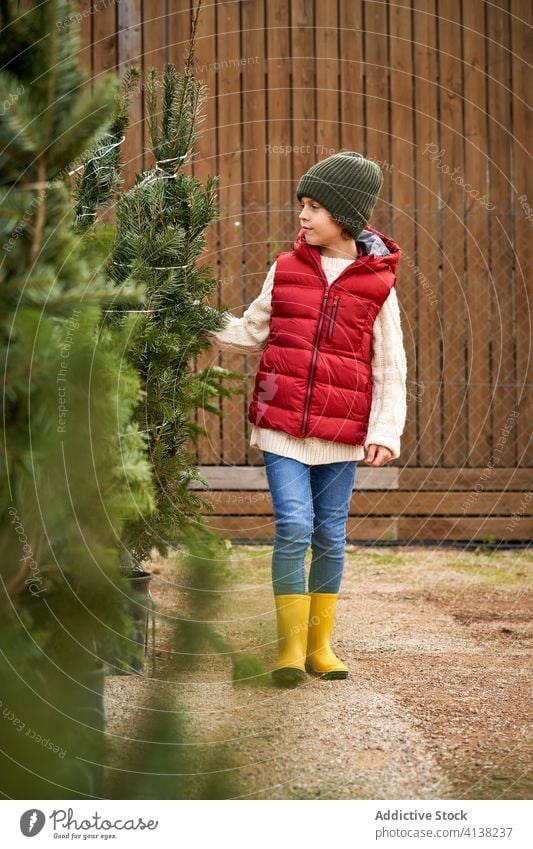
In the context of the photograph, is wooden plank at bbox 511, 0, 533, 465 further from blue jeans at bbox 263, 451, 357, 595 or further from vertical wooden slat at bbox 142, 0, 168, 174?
blue jeans at bbox 263, 451, 357, 595

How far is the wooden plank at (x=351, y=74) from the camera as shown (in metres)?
5.31

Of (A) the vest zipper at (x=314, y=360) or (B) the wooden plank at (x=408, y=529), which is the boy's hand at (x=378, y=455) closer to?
(A) the vest zipper at (x=314, y=360)

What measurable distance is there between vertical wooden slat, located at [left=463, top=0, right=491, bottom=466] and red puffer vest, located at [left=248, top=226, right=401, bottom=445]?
282 cm

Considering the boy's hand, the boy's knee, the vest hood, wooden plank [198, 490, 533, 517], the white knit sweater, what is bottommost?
wooden plank [198, 490, 533, 517]

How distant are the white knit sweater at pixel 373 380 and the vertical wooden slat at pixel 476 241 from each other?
108 inches

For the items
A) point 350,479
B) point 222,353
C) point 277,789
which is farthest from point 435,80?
point 277,789

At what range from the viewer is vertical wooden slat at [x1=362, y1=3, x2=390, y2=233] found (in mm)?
5328

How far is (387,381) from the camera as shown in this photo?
278cm

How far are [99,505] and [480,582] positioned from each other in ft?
13.3

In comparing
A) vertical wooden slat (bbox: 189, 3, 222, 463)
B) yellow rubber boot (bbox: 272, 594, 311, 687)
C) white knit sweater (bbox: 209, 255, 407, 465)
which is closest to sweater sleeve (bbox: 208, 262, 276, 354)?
white knit sweater (bbox: 209, 255, 407, 465)

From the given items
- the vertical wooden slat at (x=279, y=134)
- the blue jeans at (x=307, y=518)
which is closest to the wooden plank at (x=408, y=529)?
the vertical wooden slat at (x=279, y=134)

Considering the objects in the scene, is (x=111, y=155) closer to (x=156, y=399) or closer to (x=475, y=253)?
(x=156, y=399)

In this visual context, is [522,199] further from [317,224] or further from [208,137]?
[317,224]

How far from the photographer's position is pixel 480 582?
451 centimetres
